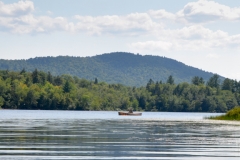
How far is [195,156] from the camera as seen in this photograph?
3259 cm

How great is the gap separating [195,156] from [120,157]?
4.23 m

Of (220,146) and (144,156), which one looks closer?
(144,156)

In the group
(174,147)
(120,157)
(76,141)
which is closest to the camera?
(120,157)

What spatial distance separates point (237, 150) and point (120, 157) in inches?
343

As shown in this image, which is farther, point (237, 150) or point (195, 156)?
point (237, 150)

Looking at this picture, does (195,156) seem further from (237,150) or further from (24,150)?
(24,150)

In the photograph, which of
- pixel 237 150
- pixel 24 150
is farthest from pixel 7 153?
pixel 237 150

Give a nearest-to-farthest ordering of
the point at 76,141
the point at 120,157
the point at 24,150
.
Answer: the point at 120,157 < the point at 24,150 < the point at 76,141

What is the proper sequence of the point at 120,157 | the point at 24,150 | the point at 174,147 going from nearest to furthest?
the point at 120,157 → the point at 24,150 → the point at 174,147

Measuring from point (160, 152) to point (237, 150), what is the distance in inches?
200

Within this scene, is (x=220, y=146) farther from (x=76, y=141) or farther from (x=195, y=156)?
(x=76, y=141)

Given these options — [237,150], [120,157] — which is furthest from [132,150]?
[237,150]

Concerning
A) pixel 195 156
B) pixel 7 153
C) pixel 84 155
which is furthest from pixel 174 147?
pixel 7 153

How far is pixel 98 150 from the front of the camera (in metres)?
35.3
